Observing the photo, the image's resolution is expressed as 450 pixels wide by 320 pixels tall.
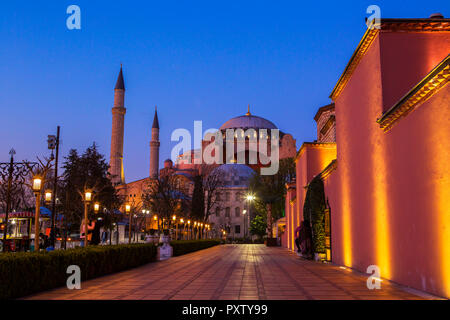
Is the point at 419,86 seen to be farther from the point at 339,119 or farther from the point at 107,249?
the point at 107,249

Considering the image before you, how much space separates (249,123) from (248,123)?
0.68 ft

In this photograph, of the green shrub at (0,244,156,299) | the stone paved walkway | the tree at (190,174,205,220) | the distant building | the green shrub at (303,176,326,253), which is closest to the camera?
the distant building

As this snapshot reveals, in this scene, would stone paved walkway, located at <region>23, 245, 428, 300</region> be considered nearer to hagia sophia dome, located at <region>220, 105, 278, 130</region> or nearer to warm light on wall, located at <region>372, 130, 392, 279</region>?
warm light on wall, located at <region>372, 130, 392, 279</region>

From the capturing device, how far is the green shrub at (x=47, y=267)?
7.00 meters

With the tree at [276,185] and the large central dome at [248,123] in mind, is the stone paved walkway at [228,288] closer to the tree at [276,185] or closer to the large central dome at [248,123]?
the tree at [276,185]

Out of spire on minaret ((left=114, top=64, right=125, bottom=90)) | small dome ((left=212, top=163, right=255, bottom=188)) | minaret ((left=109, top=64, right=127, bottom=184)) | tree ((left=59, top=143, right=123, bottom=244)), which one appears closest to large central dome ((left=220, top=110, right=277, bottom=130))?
small dome ((left=212, top=163, right=255, bottom=188))

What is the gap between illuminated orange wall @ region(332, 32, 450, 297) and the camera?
684cm

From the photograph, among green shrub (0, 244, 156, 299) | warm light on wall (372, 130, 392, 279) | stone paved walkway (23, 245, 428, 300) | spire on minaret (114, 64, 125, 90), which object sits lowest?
stone paved walkway (23, 245, 428, 300)

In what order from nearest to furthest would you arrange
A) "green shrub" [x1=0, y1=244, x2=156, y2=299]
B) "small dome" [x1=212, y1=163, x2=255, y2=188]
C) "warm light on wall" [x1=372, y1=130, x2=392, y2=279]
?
"green shrub" [x1=0, y1=244, x2=156, y2=299]
"warm light on wall" [x1=372, y1=130, x2=392, y2=279]
"small dome" [x1=212, y1=163, x2=255, y2=188]

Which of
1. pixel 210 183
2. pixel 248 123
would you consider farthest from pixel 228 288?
pixel 248 123

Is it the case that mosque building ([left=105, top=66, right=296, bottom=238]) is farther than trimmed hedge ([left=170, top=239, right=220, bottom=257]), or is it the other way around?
mosque building ([left=105, top=66, right=296, bottom=238])

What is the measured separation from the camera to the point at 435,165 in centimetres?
688
